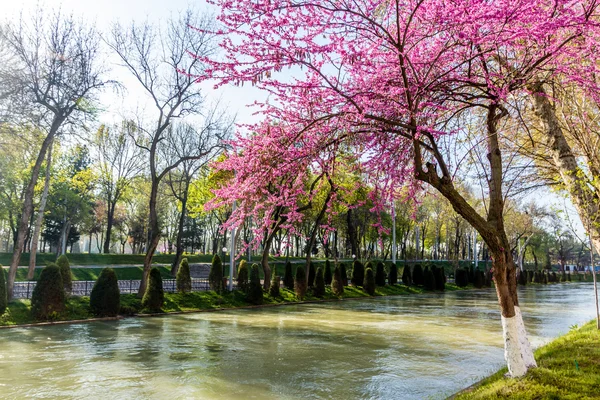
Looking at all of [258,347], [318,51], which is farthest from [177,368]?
[318,51]

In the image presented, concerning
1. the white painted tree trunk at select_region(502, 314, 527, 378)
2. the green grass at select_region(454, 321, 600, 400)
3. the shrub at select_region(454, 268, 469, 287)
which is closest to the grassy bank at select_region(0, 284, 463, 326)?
the shrub at select_region(454, 268, 469, 287)

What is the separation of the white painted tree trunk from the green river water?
1.25 m

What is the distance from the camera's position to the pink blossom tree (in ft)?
17.2

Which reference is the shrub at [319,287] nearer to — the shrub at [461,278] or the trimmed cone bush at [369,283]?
the trimmed cone bush at [369,283]

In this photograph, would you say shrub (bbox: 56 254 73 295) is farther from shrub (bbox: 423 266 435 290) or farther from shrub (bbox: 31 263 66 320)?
shrub (bbox: 423 266 435 290)

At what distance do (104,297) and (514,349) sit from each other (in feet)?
45.3

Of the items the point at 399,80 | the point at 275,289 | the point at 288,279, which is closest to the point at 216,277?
the point at 275,289

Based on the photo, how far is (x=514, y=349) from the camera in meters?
5.99

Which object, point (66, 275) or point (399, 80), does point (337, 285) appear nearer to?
point (66, 275)

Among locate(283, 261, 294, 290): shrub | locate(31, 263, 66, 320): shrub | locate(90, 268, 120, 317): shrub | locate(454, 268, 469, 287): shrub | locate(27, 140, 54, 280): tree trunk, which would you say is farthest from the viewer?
locate(454, 268, 469, 287): shrub

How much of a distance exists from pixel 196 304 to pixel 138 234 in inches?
1538

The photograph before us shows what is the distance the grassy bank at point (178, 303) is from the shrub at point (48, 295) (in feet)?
0.96

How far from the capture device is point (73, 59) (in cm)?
1731

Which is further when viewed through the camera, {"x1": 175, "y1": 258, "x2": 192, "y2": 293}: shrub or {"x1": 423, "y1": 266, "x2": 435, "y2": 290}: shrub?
{"x1": 423, "y1": 266, "x2": 435, "y2": 290}: shrub
